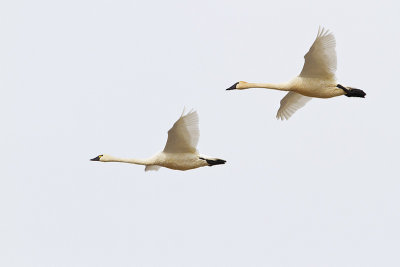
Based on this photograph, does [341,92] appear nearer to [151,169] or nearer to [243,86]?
[243,86]

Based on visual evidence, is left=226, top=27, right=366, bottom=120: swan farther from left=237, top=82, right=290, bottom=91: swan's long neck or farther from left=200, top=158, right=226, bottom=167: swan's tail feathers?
left=200, top=158, right=226, bottom=167: swan's tail feathers

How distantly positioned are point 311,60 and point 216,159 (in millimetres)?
4355

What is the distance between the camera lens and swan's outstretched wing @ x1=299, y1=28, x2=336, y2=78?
4416 cm

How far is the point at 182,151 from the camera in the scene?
44.0 m

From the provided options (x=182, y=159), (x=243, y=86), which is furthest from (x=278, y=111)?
(x=182, y=159)

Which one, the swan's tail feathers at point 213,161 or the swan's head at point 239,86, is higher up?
the swan's head at point 239,86

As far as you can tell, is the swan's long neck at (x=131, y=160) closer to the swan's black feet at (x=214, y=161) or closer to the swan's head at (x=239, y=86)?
the swan's black feet at (x=214, y=161)

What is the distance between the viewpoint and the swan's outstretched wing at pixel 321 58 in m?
44.2

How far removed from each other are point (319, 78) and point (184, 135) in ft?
16.4

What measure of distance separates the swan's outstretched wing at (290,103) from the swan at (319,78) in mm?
1543

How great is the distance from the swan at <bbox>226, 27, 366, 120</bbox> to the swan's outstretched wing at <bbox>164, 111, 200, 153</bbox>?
3447 millimetres

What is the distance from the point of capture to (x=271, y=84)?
151 feet

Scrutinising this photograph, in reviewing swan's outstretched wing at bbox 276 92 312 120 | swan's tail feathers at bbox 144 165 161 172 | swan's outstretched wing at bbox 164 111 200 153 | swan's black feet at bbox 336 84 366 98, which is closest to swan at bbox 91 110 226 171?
swan's outstretched wing at bbox 164 111 200 153

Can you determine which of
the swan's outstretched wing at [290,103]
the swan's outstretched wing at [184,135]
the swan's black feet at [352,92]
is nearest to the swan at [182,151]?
the swan's outstretched wing at [184,135]
